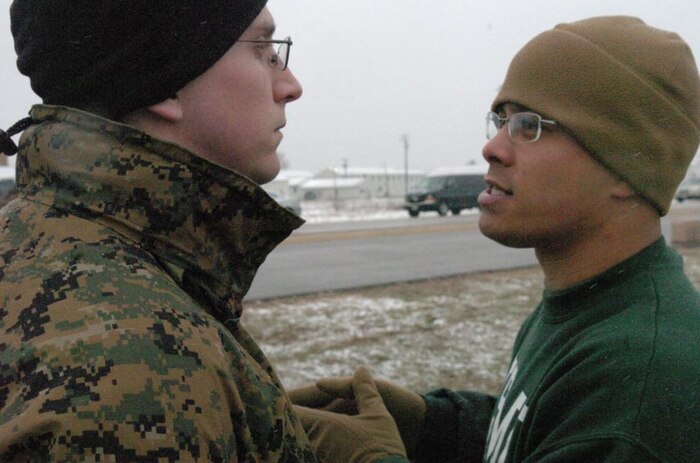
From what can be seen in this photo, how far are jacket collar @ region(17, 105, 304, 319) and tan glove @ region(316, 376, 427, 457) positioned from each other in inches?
36.6

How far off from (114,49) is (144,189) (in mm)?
276

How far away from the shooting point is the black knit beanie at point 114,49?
3.88 ft

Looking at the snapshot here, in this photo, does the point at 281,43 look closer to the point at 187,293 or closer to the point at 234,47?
the point at 234,47

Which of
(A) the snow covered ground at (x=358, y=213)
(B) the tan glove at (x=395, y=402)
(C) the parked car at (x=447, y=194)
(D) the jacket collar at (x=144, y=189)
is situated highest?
(D) the jacket collar at (x=144, y=189)

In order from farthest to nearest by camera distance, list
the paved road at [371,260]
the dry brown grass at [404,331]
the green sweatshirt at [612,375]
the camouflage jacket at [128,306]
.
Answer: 1. the paved road at [371,260]
2. the dry brown grass at [404,331]
3. the green sweatshirt at [612,375]
4. the camouflage jacket at [128,306]

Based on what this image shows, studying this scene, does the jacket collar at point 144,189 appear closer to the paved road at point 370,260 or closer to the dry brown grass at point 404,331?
the dry brown grass at point 404,331

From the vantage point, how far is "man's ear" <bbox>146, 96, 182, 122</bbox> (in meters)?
1.24

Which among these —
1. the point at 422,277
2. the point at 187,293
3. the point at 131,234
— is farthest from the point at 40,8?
the point at 422,277

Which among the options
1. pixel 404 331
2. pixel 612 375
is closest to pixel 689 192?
pixel 404 331

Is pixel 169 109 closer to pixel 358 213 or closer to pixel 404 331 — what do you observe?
pixel 404 331

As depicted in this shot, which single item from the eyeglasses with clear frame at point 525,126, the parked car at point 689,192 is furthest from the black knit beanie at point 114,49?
the parked car at point 689,192

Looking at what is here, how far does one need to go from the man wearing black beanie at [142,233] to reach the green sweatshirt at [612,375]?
61cm

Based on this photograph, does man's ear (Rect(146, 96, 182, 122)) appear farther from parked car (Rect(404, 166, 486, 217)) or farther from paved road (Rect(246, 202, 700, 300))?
parked car (Rect(404, 166, 486, 217))

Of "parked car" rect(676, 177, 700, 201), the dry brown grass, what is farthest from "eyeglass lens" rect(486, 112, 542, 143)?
"parked car" rect(676, 177, 700, 201)
